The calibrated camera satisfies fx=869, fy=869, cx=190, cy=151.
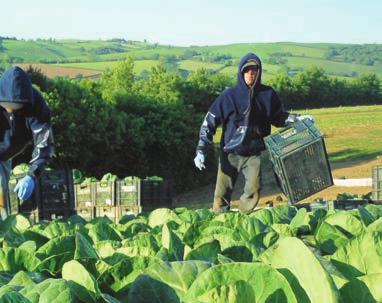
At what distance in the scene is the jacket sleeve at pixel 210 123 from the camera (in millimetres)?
10125

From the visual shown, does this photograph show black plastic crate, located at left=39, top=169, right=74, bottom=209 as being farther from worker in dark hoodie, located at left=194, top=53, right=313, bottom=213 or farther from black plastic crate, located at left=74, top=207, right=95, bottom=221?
worker in dark hoodie, located at left=194, top=53, right=313, bottom=213

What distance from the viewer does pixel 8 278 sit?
9.29 ft

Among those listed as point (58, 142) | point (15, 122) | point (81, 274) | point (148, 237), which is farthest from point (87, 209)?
point (81, 274)

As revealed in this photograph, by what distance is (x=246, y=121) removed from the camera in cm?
999

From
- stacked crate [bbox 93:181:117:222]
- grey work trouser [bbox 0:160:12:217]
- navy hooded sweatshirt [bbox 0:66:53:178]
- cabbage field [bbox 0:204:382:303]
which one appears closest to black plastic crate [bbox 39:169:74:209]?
stacked crate [bbox 93:181:117:222]

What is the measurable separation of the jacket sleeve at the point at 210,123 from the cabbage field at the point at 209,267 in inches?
229

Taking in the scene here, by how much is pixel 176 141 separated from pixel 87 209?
A: 9.39 m

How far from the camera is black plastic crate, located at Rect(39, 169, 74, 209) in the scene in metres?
12.7

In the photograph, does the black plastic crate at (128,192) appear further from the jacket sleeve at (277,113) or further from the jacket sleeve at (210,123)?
the jacket sleeve at (277,113)

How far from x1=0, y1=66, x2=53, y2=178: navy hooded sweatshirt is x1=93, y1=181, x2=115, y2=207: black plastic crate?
23.8 ft

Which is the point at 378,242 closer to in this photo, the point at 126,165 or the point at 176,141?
the point at 126,165

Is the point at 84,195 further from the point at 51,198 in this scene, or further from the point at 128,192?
the point at 51,198

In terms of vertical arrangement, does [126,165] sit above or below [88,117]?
below

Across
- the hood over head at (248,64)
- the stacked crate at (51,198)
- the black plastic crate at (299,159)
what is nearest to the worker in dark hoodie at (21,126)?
the hood over head at (248,64)
